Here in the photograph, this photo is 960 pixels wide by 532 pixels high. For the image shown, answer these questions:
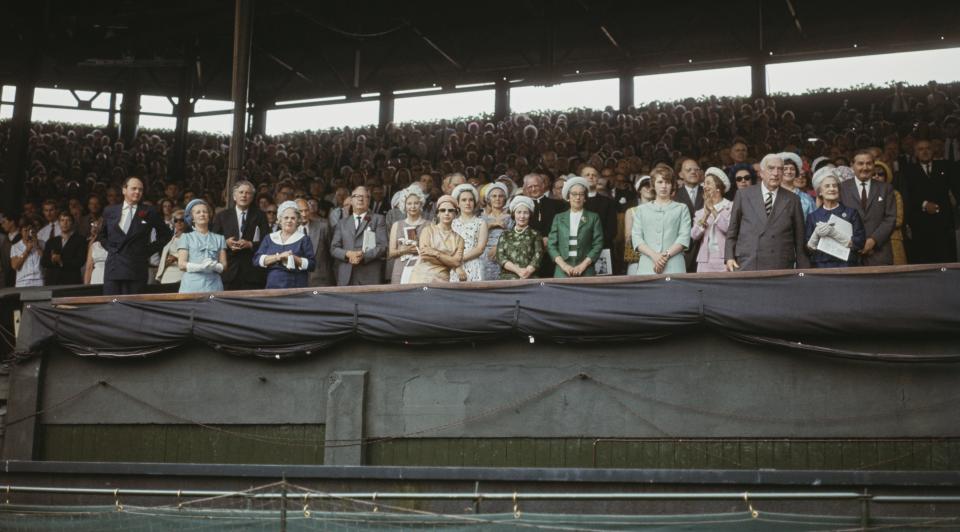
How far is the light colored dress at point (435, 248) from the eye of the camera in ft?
28.5

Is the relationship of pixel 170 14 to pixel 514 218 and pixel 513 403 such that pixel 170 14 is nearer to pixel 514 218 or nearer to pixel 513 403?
pixel 514 218

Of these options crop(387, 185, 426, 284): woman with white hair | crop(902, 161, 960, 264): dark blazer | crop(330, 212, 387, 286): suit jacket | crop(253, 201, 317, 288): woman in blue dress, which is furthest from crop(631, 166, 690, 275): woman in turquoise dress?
crop(253, 201, 317, 288): woman in blue dress

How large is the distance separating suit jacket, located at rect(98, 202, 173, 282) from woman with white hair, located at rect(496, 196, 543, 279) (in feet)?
11.9

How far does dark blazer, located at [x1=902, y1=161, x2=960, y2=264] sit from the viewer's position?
31.3ft

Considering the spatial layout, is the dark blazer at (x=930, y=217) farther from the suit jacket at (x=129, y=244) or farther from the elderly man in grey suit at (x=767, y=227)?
the suit jacket at (x=129, y=244)

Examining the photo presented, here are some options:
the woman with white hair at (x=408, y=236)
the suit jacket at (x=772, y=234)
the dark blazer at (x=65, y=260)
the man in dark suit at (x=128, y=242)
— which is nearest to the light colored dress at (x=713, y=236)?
the suit jacket at (x=772, y=234)

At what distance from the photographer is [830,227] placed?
25.3 feet

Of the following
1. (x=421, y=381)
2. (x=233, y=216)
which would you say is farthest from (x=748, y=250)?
(x=233, y=216)

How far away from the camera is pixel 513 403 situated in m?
7.80

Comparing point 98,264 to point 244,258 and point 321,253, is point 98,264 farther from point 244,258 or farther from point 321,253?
point 321,253

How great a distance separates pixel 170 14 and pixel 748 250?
16537mm

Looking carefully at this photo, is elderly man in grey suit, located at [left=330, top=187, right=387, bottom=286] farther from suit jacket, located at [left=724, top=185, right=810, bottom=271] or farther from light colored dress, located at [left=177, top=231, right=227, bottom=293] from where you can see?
suit jacket, located at [left=724, top=185, right=810, bottom=271]

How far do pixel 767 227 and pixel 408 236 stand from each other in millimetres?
3234

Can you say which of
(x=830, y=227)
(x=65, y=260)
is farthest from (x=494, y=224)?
(x=65, y=260)
